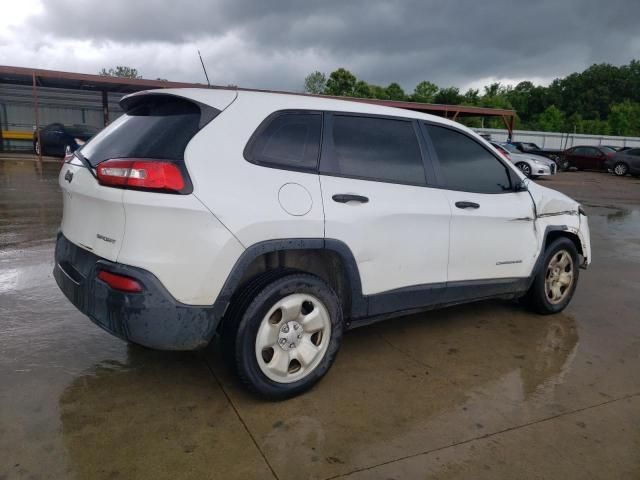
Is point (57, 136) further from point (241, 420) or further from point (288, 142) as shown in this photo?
point (241, 420)

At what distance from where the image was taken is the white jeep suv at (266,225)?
2574mm

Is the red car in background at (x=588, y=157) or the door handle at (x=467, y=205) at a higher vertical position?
the red car in background at (x=588, y=157)

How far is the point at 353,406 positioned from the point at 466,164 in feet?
6.66

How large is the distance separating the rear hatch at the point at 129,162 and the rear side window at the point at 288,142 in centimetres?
27

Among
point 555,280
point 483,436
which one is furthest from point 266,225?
point 555,280

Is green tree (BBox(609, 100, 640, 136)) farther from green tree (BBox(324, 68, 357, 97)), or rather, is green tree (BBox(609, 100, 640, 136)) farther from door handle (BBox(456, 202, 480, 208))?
door handle (BBox(456, 202, 480, 208))

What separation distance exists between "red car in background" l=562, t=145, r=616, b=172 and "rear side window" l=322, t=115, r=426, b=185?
2729 cm

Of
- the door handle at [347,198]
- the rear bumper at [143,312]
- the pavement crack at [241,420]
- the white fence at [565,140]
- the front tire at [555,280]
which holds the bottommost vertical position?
the pavement crack at [241,420]

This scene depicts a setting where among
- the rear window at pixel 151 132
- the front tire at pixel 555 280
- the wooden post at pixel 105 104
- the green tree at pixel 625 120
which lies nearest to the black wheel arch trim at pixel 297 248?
the rear window at pixel 151 132

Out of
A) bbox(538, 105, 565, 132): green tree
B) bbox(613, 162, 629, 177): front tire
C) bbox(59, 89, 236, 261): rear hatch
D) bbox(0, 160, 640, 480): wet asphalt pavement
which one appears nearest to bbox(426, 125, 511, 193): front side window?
bbox(0, 160, 640, 480): wet asphalt pavement

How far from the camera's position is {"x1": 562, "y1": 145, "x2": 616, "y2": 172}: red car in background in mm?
27094

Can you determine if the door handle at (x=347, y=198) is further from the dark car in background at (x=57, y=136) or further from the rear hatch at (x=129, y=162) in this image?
the dark car in background at (x=57, y=136)

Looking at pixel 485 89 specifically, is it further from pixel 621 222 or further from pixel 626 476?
pixel 626 476

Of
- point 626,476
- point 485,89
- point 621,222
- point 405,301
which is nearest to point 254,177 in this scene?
point 405,301
